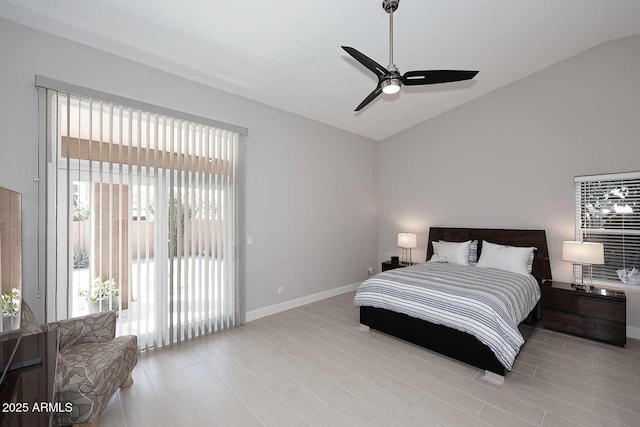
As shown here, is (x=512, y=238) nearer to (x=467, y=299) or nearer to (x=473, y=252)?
(x=473, y=252)

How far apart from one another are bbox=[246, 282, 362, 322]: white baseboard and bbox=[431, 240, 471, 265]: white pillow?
171cm

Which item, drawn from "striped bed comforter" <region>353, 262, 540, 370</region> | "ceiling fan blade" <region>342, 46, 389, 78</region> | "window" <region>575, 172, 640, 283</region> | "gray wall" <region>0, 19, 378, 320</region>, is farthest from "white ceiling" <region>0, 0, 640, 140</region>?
"striped bed comforter" <region>353, 262, 540, 370</region>

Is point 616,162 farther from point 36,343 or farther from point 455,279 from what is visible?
point 36,343

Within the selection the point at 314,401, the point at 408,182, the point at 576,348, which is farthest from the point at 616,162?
the point at 314,401

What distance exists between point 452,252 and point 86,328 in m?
4.70

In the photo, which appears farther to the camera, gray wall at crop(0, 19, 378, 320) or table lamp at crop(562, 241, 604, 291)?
table lamp at crop(562, 241, 604, 291)

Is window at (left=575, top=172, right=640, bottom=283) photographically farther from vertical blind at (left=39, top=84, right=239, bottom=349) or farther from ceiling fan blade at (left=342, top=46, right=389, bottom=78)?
vertical blind at (left=39, top=84, right=239, bottom=349)

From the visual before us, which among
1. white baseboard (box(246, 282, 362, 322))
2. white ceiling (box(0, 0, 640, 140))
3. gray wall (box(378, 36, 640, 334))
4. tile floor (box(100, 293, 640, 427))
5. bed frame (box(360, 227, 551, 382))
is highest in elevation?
white ceiling (box(0, 0, 640, 140))

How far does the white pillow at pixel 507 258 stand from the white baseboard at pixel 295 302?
2348mm

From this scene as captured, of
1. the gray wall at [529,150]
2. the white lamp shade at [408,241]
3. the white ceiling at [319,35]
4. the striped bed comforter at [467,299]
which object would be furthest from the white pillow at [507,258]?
the white ceiling at [319,35]

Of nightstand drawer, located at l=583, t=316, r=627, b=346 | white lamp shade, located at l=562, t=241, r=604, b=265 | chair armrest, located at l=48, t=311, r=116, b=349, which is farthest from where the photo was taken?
white lamp shade, located at l=562, t=241, r=604, b=265

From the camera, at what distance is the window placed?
11.4 feet

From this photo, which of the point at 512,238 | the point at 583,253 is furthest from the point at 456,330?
the point at 512,238

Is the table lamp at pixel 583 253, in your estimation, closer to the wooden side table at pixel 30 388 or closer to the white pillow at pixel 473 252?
the white pillow at pixel 473 252
